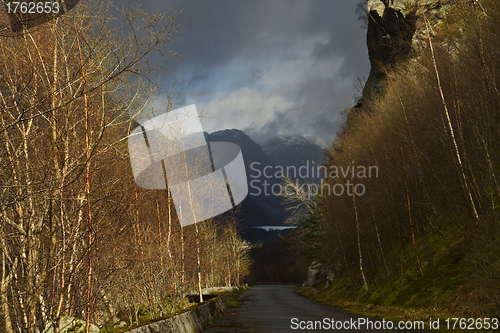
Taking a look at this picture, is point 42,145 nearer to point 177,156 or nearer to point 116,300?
point 177,156

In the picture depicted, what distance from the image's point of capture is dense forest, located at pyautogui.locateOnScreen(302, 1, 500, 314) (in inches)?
461

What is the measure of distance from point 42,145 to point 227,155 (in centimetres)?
1435

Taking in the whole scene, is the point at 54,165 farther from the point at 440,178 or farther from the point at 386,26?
the point at 386,26

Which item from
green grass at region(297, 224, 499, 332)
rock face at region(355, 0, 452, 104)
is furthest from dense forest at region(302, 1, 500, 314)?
rock face at region(355, 0, 452, 104)

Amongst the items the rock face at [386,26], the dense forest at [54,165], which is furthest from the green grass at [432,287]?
the rock face at [386,26]

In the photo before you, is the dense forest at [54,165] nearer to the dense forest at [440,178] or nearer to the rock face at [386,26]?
the dense forest at [440,178]

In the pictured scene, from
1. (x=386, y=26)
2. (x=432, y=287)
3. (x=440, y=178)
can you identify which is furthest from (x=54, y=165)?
(x=386, y=26)

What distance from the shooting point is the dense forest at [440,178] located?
1170cm

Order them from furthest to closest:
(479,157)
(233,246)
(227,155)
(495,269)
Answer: (233,246) < (227,155) < (479,157) < (495,269)

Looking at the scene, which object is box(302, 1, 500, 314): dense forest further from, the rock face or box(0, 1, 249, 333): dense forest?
the rock face

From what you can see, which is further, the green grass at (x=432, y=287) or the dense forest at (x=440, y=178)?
the dense forest at (x=440, y=178)

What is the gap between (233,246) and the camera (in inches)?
2530

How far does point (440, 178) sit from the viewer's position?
55.0 feet

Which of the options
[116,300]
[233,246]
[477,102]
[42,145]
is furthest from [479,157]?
[233,246]
